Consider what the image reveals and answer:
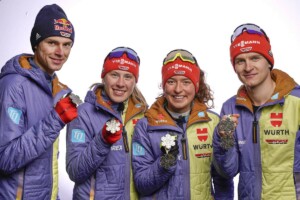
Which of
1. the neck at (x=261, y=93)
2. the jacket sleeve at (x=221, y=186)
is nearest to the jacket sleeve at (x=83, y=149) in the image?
the jacket sleeve at (x=221, y=186)

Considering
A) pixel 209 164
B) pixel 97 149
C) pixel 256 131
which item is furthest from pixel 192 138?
pixel 97 149

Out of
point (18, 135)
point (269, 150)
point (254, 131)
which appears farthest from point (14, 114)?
point (269, 150)

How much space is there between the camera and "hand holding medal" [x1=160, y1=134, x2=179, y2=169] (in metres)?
2.69

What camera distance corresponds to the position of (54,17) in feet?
9.94

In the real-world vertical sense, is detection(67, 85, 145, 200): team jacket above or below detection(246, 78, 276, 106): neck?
below

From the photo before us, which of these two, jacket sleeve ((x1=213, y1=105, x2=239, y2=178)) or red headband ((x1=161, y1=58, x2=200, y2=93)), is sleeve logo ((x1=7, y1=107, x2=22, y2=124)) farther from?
jacket sleeve ((x1=213, y1=105, x2=239, y2=178))

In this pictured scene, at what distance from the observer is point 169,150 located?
271 cm

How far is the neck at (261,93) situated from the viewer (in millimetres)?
2971

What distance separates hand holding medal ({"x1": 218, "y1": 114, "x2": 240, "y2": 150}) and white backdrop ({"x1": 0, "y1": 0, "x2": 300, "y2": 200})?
350 centimetres

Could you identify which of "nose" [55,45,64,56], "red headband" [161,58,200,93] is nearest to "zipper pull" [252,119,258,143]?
"red headband" [161,58,200,93]

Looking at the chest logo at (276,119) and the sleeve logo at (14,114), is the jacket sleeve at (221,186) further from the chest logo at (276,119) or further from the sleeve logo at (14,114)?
the sleeve logo at (14,114)

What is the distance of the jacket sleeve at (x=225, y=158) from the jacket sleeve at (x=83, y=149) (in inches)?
30.2

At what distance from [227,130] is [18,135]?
1363 mm

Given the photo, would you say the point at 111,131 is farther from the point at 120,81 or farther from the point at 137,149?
the point at 120,81
